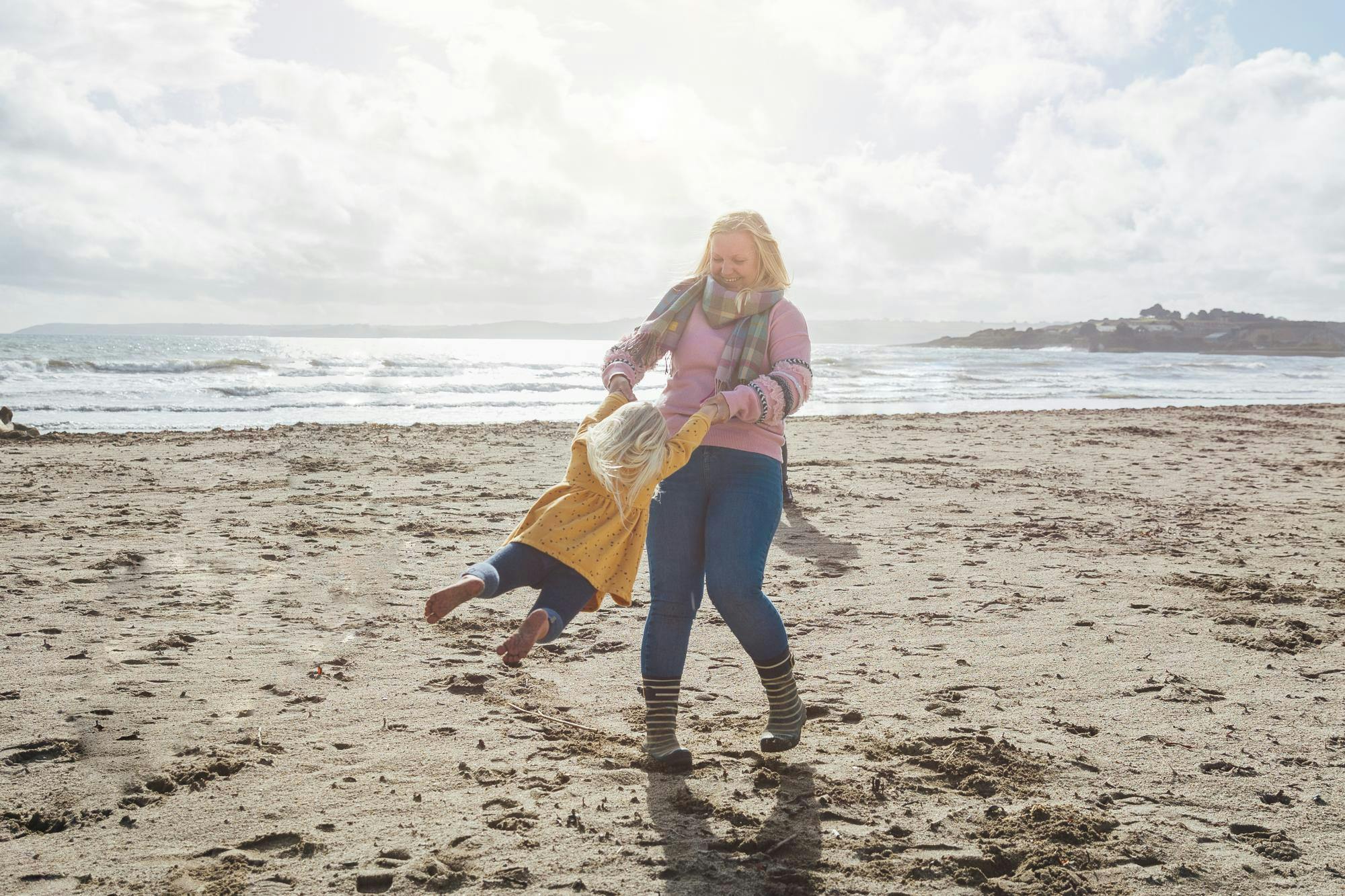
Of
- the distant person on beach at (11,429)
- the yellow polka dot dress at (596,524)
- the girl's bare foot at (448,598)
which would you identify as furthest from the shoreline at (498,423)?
the girl's bare foot at (448,598)

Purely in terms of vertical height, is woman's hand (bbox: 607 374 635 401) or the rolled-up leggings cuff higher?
woman's hand (bbox: 607 374 635 401)

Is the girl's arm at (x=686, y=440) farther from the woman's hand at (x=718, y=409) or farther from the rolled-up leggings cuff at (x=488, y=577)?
the rolled-up leggings cuff at (x=488, y=577)

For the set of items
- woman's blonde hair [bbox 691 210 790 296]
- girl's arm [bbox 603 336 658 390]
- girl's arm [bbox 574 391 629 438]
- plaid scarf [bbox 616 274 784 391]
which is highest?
woman's blonde hair [bbox 691 210 790 296]

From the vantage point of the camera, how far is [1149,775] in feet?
9.92

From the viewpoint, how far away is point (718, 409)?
2.82 m

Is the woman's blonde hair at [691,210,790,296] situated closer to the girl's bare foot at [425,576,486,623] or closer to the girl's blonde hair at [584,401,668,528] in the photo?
the girl's blonde hair at [584,401,668,528]

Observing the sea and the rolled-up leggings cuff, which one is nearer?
the rolled-up leggings cuff

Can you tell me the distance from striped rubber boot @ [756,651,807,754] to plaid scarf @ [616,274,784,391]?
934mm

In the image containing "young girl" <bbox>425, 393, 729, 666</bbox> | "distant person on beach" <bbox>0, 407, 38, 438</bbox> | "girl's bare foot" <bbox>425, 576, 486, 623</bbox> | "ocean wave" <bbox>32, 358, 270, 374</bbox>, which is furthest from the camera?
"ocean wave" <bbox>32, 358, 270, 374</bbox>

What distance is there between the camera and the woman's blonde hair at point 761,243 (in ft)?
9.91

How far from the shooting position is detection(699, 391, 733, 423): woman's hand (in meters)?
2.81

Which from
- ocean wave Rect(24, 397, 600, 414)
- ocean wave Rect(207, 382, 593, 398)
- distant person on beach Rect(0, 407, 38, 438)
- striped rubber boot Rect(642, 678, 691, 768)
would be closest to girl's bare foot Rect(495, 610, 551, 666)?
striped rubber boot Rect(642, 678, 691, 768)

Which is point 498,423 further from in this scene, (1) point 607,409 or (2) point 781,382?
(2) point 781,382

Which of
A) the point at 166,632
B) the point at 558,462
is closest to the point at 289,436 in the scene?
the point at 558,462
